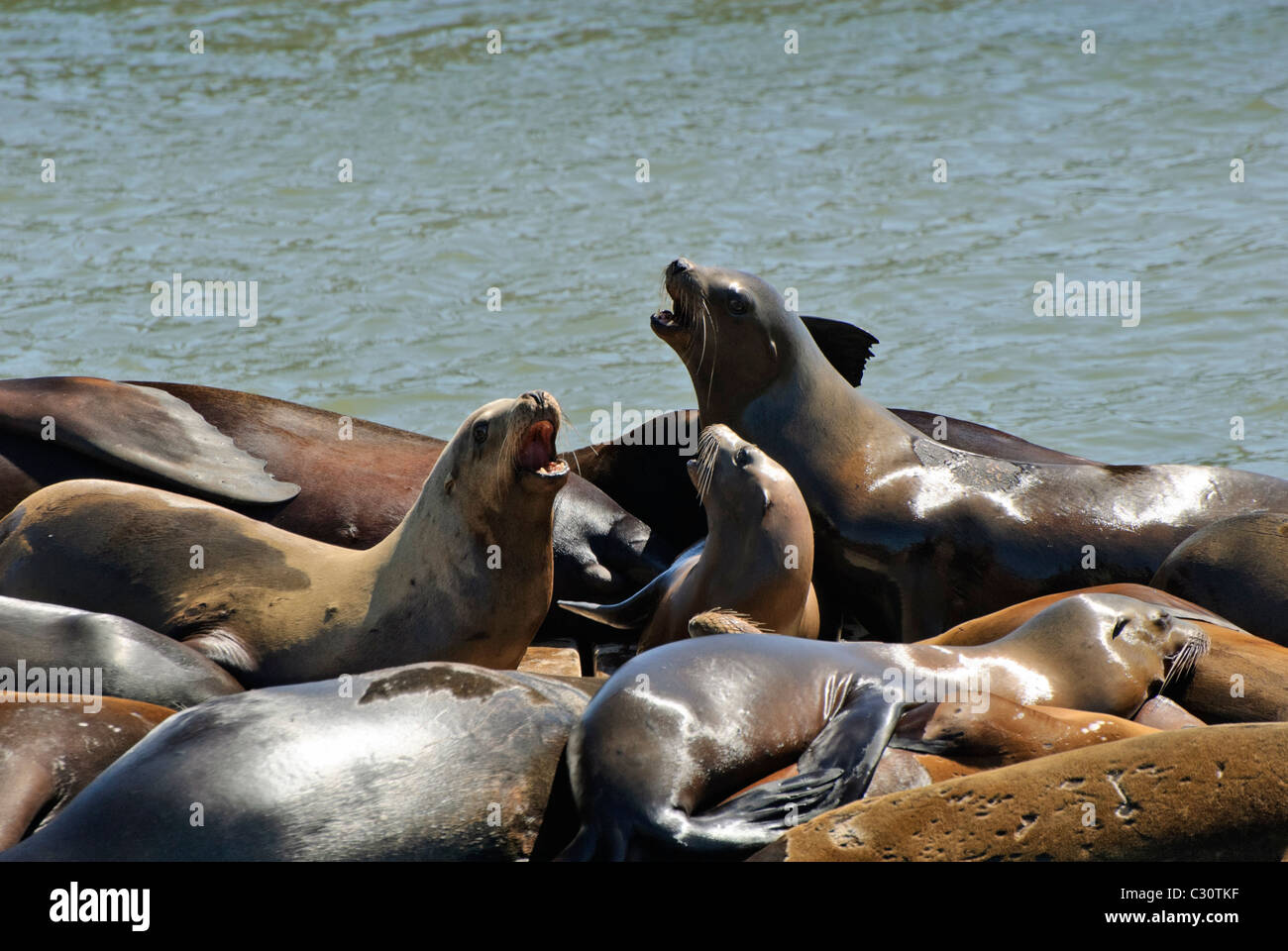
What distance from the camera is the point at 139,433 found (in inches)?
236

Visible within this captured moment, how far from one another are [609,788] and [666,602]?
175 cm

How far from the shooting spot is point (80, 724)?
153 inches

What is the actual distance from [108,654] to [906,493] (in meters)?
2.71

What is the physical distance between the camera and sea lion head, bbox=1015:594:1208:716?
4242 mm

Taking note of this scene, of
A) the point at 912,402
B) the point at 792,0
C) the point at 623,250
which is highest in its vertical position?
the point at 792,0

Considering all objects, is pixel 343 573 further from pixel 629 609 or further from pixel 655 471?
pixel 655 471

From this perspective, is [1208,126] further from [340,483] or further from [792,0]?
[340,483]

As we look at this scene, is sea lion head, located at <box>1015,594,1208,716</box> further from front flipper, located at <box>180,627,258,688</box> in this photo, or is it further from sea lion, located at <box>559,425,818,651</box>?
front flipper, located at <box>180,627,258,688</box>

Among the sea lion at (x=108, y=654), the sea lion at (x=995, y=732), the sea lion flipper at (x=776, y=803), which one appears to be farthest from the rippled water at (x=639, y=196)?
the sea lion flipper at (x=776, y=803)

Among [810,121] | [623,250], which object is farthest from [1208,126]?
[623,250]

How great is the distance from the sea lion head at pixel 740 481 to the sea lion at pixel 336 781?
1.39m

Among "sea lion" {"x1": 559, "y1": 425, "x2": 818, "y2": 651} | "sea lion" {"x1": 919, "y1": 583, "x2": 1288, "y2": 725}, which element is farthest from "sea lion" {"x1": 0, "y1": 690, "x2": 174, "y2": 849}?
"sea lion" {"x1": 919, "y1": 583, "x2": 1288, "y2": 725}

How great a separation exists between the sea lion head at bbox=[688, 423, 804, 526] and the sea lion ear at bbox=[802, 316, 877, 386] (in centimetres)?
155

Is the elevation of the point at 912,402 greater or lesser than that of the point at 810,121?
lesser
